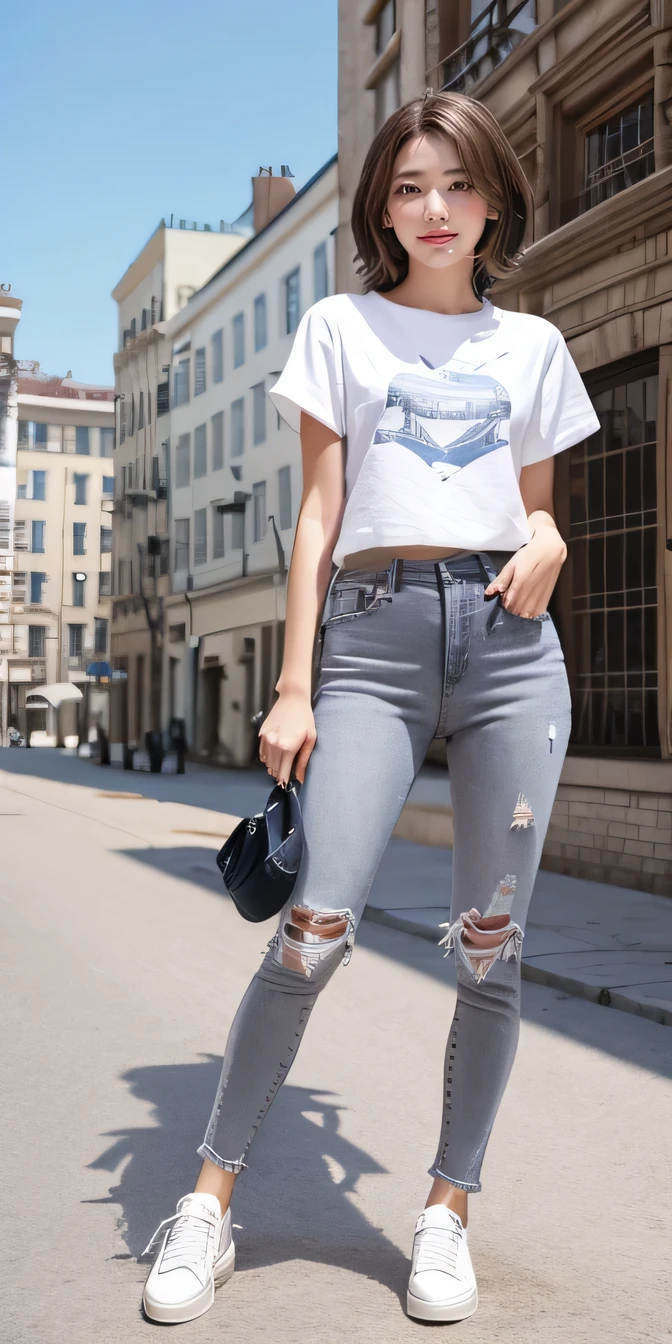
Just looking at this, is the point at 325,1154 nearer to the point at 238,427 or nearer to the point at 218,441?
the point at 238,427

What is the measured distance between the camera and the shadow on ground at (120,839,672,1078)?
5.01 metres

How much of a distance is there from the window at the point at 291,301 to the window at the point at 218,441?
18.5ft

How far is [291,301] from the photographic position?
3080cm

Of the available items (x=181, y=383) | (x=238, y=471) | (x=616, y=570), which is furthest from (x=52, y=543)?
(x=616, y=570)

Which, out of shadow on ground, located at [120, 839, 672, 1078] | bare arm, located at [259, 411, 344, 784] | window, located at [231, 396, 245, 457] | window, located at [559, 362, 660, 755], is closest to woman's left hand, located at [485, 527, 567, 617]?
bare arm, located at [259, 411, 344, 784]

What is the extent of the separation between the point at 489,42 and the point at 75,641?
62515 millimetres

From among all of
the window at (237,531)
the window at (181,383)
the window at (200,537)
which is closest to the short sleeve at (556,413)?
the window at (237,531)

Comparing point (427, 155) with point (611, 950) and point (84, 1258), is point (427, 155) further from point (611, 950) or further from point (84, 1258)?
point (611, 950)

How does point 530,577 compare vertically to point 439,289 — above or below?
below

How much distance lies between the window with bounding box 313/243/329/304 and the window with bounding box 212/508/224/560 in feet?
26.3

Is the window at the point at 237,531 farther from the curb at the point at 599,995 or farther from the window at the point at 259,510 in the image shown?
the curb at the point at 599,995


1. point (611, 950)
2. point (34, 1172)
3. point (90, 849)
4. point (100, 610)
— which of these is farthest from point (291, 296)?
point (100, 610)

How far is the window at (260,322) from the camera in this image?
32.9 m

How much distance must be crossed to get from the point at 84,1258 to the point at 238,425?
33.2 metres
